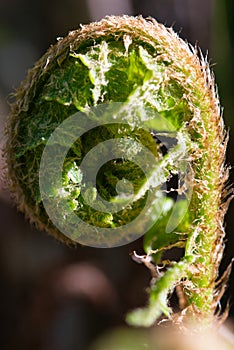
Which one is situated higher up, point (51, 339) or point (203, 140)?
point (51, 339)

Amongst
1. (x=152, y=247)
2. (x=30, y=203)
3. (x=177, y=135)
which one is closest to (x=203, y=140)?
(x=177, y=135)

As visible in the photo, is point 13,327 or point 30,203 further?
point 13,327

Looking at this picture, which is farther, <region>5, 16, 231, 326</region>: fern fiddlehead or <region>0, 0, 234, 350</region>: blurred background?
<region>0, 0, 234, 350</region>: blurred background

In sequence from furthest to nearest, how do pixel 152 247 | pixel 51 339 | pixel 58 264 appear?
1. pixel 58 264
2. pixel 51 339
3. pixel 152 247

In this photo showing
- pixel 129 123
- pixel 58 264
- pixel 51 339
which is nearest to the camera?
pixel 129 123

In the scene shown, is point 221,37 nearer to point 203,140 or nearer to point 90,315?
point 90,315

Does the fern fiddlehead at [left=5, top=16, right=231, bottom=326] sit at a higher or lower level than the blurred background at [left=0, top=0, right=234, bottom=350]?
lower

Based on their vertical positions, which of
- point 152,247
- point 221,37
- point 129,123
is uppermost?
point 221,37
